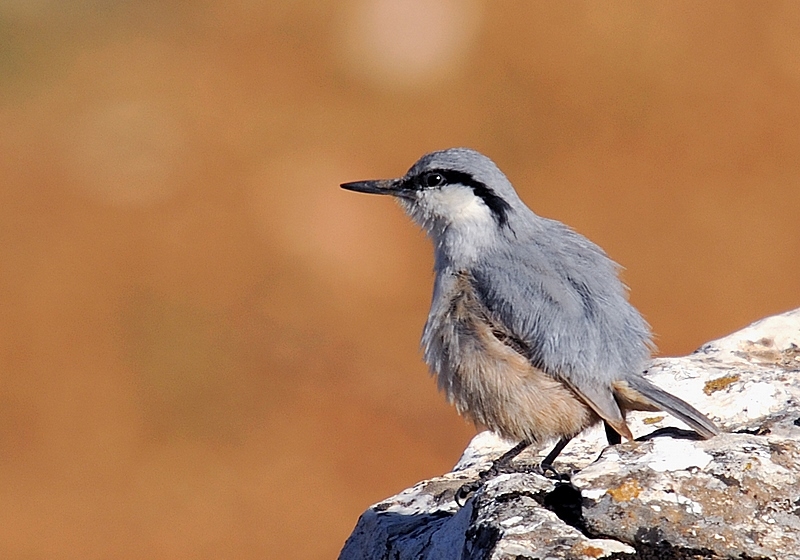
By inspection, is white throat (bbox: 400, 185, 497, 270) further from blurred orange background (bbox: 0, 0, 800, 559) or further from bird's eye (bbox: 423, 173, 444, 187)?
blurred orange background (bbox: 0, 0, 800, 559)

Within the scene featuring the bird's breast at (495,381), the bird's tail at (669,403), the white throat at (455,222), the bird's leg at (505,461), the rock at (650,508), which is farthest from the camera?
the white throat at (455,222)

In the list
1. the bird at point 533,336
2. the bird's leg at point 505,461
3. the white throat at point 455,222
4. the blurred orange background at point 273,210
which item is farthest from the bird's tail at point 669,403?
the blurred orange background at point 273,210

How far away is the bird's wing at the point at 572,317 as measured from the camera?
453 centimetres

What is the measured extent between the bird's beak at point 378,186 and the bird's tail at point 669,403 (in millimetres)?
1789

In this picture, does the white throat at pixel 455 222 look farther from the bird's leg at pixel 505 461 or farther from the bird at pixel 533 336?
the bird's leg at pixel 505 461

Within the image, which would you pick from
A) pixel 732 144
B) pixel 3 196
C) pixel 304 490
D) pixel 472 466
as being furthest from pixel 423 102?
pixel 472 466

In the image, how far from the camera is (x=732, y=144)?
894 inches

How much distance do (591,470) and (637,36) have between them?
2234 cm

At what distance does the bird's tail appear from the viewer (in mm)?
3855

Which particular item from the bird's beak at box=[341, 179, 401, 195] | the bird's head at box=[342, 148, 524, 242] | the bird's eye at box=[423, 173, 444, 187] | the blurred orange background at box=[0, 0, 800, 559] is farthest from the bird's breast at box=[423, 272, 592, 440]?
the blurred orange background at box=[0, 0, 800, 559]

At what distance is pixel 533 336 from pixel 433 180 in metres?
1.24

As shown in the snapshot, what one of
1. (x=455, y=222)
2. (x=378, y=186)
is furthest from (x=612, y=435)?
(x=378, y=186)

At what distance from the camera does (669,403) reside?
417cm

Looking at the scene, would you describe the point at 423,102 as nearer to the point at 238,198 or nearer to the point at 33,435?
the point at 238,198
